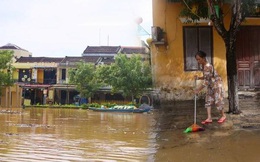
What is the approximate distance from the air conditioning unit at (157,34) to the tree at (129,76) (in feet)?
40.7

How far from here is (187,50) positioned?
8.16 metres

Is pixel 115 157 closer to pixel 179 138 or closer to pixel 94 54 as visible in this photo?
pixel 179 138

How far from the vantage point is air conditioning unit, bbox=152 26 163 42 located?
310 inches

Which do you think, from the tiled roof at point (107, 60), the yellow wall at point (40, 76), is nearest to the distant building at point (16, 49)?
the yellow wall at point (40, 76)

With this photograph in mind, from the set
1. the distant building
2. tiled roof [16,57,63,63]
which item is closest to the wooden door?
tiled roof [16,57,63,63]

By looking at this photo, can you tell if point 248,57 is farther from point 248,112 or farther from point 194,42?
point 248,112

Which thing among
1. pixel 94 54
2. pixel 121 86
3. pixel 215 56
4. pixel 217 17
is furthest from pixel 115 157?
pixel 94 54

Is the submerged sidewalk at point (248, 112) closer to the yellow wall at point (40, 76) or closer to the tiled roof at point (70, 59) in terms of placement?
the tiled roof at point (70, 59)

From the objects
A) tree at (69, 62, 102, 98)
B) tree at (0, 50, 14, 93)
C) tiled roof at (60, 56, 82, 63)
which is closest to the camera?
tree at (0, 50, 14, 93)

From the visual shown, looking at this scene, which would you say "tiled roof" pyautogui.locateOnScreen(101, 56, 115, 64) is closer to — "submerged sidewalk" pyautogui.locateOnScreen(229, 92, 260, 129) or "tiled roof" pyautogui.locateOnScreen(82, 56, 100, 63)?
"tiled roof" pyautogui.locateOnScreen(82, 56, 100, 63)

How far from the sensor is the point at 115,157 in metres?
3.49

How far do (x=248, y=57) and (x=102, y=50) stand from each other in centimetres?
2538

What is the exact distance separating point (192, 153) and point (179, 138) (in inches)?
35.7

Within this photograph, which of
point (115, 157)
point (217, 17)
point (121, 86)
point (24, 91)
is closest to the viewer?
point (115, 157)
